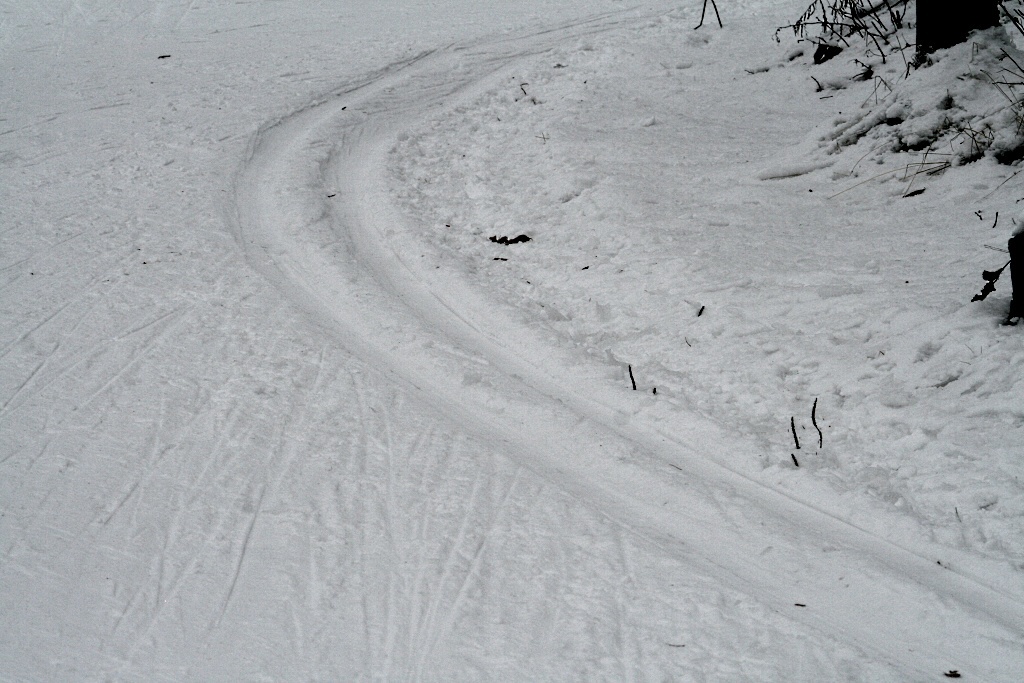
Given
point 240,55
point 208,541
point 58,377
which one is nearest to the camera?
point 208,541

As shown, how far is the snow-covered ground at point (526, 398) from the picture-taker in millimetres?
3111

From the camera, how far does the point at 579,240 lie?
6.14 m

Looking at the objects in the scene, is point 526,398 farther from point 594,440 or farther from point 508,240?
point 508,240

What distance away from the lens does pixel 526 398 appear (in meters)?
4.58

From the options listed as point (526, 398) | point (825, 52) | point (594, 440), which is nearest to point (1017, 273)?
point (594, 440)

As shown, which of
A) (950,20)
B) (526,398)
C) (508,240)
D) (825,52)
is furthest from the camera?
(825,52)

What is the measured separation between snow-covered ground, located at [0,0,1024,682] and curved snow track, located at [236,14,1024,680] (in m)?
0.02

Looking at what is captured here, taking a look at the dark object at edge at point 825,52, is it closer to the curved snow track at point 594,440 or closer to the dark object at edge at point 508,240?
the dark object at edge at point 508,240

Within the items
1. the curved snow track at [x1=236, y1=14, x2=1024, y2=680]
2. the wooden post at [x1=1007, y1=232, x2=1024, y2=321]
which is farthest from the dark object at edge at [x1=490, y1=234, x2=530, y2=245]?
the wooden post at [x1=1007, y1=232, x2=1024, y2=321]

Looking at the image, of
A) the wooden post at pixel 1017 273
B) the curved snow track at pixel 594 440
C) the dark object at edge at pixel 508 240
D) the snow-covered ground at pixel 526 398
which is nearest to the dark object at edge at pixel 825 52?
the snow-covered ground at pixel 526 398

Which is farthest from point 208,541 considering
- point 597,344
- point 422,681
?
point 597,344

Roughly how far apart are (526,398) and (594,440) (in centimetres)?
54

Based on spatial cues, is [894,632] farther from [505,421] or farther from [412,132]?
[412,132]

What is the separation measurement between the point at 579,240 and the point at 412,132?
341cm
